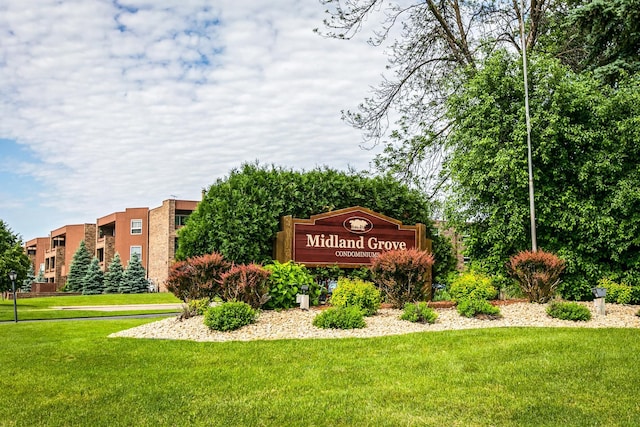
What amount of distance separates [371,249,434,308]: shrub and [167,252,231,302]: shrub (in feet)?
9.22

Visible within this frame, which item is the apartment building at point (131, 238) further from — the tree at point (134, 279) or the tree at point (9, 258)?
the tree at point (9, 258)

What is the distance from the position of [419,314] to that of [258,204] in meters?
4.33

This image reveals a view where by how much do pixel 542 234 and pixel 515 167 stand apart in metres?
1.84

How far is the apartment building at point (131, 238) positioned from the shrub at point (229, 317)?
30924 mm

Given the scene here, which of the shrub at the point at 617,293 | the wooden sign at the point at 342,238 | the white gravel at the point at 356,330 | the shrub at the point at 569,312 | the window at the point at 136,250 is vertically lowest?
the white gravel at the point at 356,330

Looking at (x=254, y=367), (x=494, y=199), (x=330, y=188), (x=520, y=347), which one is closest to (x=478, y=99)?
(x=494, y=199)

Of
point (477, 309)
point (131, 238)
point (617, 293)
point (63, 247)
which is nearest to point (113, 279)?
point (131, 238)

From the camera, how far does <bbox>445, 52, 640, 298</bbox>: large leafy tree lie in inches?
537

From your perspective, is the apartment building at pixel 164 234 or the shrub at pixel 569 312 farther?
the apartment building at pixel 164 234

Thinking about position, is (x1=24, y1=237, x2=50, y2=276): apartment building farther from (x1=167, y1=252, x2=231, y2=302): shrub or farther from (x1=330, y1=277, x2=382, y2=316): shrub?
(x1=330, y1=277, x2=382, y2=316): shrub

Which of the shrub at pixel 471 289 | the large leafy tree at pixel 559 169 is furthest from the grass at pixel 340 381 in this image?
the large leafy tree at pixel 559 169

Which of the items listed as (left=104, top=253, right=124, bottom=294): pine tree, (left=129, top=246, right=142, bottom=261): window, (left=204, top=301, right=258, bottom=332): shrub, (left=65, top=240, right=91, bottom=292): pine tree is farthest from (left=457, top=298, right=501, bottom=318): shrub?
(left=65, top=240, right=91, bottom=292): pine tree

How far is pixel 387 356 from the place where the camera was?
733cm

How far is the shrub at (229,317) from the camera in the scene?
9.18 meters
